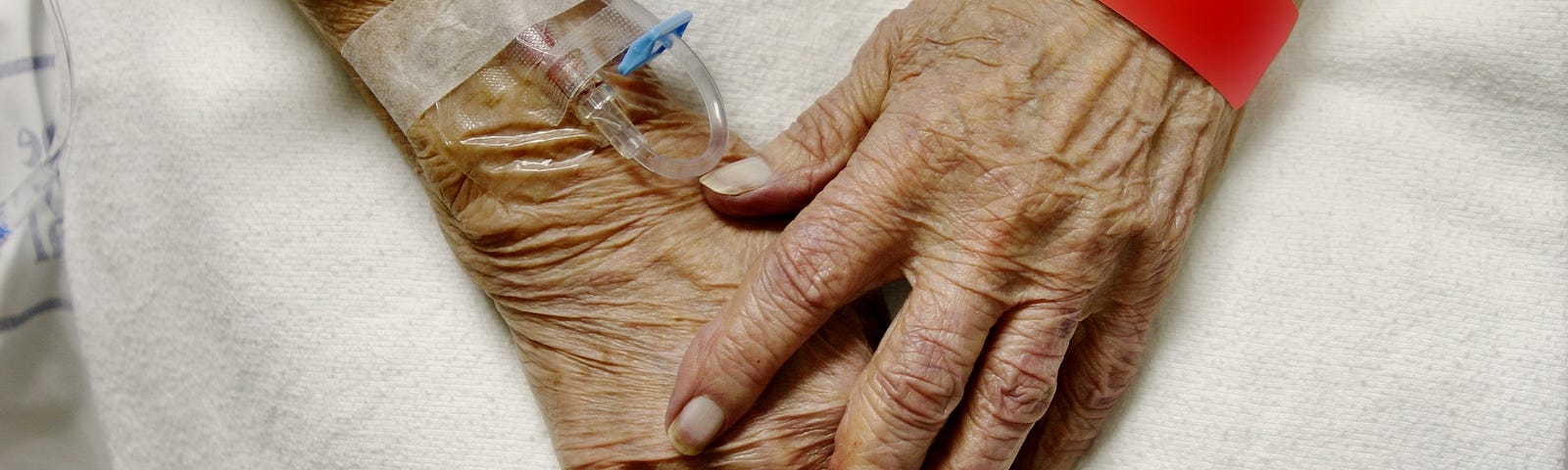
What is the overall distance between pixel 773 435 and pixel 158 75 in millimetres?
658

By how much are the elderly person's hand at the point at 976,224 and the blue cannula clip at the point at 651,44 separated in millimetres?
113

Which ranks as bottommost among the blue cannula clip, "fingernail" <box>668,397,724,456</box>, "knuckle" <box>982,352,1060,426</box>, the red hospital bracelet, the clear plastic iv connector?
"fingernail" <box>668,397,724,456</box>

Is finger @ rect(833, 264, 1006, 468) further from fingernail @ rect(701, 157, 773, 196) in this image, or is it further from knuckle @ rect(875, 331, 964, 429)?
fingernail @ rect(701, 157, 773, 196)

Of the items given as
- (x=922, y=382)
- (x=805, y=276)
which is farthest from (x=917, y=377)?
(x=805, y=276)

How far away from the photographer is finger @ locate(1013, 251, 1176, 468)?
2.91ft

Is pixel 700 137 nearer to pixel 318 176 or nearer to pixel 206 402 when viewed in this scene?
pixel 318 176

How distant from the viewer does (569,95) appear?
34.1 inches

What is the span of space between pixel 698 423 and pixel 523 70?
12.6 inches

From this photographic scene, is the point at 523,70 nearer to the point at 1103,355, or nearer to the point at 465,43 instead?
the point at 465,43

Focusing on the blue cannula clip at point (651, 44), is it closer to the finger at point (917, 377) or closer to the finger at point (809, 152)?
the finger at point (809, 152)

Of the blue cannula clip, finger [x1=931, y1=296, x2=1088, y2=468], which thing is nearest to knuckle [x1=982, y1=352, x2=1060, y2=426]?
finger [x1=931, y1=296, x2=1088, y2=468]

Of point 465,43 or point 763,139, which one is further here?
point 763,139

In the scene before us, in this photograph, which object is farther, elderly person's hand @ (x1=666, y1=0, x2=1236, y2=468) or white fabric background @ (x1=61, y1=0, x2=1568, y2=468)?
white fabric background @ (x1=61, y1=0, x2=1568, y2=468)

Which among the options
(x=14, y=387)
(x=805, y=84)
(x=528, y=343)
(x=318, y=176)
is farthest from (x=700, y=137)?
(x=14, y=387)
